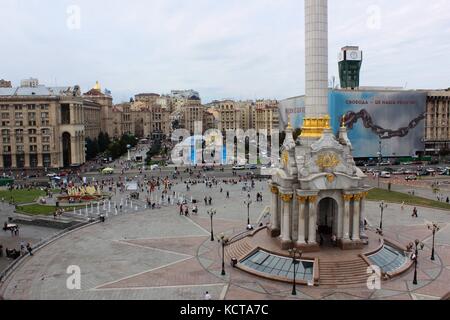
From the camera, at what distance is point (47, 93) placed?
108 meters

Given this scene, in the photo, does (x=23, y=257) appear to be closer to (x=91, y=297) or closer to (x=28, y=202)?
(x=91, y=297)

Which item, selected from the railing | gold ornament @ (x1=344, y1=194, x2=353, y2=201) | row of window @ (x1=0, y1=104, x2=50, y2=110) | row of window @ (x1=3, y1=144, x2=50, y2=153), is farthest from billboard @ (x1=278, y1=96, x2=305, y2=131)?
gold ornament @ (x1=344, y1=194, x2=353, y2=201)

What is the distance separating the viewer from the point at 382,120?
10931 cm

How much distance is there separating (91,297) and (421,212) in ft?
132

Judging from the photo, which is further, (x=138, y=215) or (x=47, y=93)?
(x=47, y=93)

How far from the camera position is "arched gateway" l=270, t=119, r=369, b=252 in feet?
111

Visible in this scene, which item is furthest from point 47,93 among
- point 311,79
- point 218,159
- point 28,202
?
point 311,79

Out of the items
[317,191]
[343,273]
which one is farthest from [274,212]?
[343,273]

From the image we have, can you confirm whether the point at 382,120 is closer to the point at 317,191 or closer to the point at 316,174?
the point at 316,174

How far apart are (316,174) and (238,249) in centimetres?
880

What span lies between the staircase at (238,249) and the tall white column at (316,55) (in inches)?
465

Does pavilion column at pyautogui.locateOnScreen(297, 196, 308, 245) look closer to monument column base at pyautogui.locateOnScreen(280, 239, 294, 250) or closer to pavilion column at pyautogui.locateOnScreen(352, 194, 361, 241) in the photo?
monument column base at pyautogui.locateOnScreen(280, 239, 294, 250)
